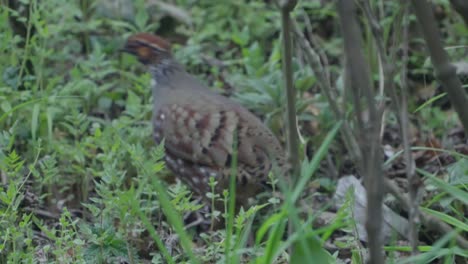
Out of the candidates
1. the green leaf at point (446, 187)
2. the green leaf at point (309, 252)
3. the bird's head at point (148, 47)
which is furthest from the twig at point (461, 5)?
the bird's head at point (148, 47)

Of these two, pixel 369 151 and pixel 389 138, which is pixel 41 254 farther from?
pixel 389 138

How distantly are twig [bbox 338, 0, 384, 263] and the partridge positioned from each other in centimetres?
194

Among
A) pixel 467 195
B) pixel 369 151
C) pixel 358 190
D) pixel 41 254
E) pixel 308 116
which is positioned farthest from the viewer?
pixel 308 116

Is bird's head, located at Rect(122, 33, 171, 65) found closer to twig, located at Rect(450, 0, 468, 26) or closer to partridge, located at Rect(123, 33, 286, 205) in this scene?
partridge, located at Rect(123, 33, 286, 205)

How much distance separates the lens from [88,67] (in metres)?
5.91

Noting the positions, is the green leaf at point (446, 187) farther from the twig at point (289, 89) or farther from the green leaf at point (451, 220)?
the twig at point (289, 89)

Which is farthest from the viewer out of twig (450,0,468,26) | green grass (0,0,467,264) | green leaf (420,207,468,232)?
green grass (0,0,467,264)

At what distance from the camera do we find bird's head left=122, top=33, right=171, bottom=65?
18.5 feet

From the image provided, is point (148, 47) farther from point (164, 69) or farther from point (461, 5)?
point (461, 5)

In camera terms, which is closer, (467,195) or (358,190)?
(467,195)

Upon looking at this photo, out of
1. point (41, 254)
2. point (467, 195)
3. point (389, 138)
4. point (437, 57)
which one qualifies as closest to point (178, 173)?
point (41, 254)

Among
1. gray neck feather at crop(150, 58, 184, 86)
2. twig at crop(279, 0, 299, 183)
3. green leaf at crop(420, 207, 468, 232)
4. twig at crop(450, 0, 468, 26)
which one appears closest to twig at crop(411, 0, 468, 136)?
twig at crop(450, 0, 468, 26)

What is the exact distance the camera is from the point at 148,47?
5.66 metres

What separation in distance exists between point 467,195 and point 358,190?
1.56 metres
